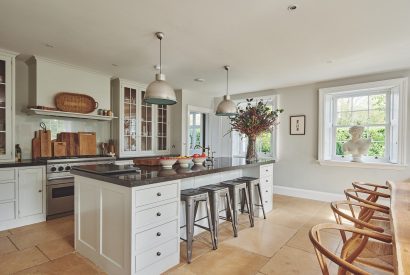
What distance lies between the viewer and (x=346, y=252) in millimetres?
1313

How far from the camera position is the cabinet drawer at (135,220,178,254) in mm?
1929

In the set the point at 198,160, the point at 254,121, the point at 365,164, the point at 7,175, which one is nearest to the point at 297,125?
the point at 365,164

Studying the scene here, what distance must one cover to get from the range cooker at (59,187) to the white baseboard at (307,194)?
419 centimetres

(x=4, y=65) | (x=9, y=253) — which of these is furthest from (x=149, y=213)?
(x=4, y=65)

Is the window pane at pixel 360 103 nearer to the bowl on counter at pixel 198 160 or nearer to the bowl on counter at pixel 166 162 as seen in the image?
the bowl on counter at pixel 198 160

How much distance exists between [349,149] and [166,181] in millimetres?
3940

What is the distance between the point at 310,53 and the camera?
10.7 feet

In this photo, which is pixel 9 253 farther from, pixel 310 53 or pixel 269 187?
pixel 310 53

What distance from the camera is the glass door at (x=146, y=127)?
5129mm

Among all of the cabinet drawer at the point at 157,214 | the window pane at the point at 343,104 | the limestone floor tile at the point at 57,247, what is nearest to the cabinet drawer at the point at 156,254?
the cabinet drawer at the point at 157,214

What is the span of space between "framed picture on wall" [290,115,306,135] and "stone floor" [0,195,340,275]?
6.93 feet

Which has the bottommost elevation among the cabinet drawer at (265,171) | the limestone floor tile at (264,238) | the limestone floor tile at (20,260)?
the limestone floor tile at (264,238)

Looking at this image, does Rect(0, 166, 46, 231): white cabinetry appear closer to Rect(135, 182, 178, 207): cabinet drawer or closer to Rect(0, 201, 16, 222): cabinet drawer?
Rect(0, 201, 16, 222): cabinet drawer

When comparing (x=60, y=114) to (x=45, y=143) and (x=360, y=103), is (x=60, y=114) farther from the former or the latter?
(x=360, y=103)
